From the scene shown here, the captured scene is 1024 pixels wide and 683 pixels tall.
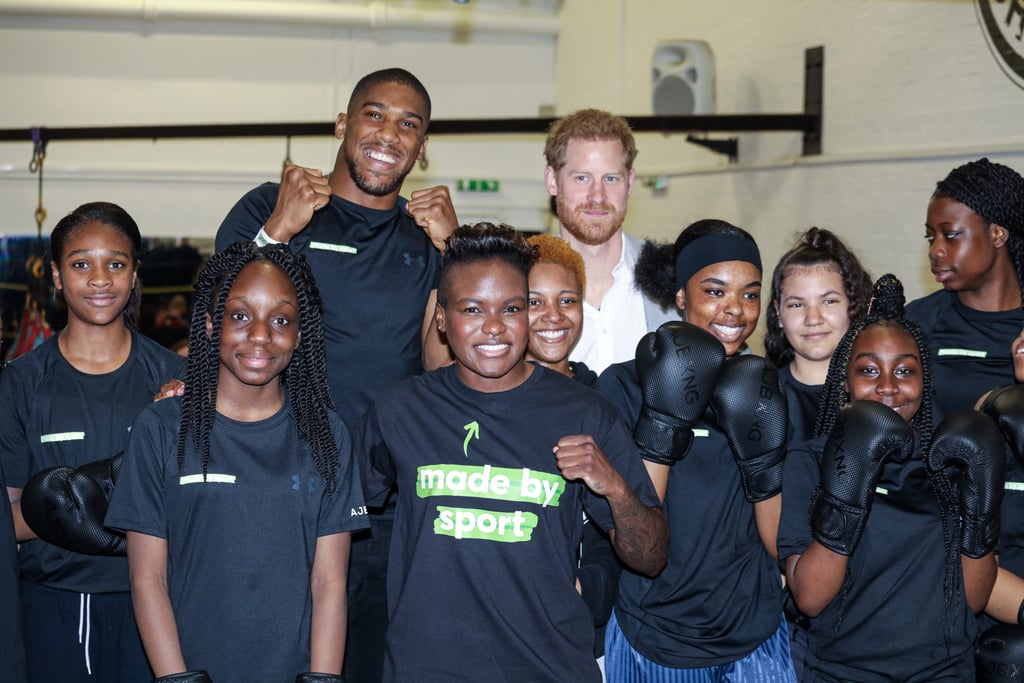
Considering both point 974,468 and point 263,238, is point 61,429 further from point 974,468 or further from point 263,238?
point 974,468

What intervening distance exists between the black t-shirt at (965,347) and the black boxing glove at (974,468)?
0.55 meters

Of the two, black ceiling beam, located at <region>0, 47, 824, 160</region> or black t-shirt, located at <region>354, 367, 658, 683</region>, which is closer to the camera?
black t-shirt, located at <region>354, 367, 658, 683</region>

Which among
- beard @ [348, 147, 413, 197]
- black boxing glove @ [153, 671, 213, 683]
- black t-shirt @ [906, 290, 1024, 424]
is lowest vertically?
black boxing glove @ [153, 671, 213, 683]

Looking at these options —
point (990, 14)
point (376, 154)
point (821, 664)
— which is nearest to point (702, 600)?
point (821, 664)

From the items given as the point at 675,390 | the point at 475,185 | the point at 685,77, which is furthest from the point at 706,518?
the point at 475,185

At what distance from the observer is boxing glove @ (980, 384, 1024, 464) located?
2330 millimetres

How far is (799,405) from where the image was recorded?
2488mm

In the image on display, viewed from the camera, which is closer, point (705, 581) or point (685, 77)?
point (705, 581)

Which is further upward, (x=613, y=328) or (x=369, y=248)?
(x=369, y=248)

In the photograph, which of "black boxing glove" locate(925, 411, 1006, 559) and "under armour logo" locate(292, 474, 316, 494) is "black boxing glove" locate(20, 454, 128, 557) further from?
"black boxing glove" locate(925, 411, 1006, 559)

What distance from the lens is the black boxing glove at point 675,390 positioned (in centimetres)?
220

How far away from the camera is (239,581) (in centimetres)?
197

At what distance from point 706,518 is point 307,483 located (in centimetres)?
88

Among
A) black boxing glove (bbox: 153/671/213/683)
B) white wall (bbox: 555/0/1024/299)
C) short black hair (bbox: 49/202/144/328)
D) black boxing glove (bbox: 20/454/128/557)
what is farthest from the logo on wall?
black boxing glove (bbox: 153/671/213/683)
